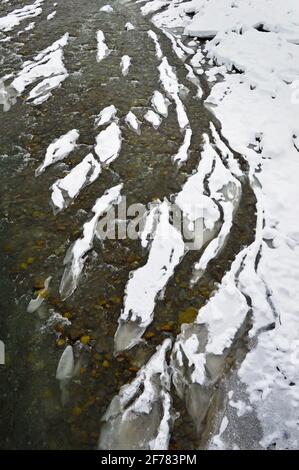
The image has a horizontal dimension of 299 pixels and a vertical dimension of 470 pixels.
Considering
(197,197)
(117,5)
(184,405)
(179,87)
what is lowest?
(184,405)

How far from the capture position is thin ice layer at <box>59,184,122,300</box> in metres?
3.33

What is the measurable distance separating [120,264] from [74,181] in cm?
142

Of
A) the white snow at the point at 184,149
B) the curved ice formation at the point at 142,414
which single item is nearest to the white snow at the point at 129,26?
the white snow at the point at 184,149

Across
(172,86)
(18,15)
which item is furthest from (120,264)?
(18,15)

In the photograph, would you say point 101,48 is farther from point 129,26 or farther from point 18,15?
point 18,15

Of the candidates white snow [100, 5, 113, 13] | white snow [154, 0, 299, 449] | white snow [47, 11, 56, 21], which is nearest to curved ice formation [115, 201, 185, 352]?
white snow [154, 0, 299, 449]

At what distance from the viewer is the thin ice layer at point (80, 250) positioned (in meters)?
3.33

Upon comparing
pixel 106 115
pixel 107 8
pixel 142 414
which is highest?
pixel 107 8

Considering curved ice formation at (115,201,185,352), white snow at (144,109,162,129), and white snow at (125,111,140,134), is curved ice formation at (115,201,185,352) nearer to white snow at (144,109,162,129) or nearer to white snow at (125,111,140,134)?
white snow at (125,111,140,134)

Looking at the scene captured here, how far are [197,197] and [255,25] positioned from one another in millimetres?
5458

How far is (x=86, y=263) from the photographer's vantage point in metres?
3.52

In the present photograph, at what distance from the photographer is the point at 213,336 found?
3.02 metres
